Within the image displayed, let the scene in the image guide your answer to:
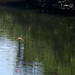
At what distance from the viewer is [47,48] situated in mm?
17453

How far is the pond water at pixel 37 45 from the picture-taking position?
1362 centimetres

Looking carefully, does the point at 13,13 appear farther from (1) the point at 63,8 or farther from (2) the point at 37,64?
(2) the point at 37,64

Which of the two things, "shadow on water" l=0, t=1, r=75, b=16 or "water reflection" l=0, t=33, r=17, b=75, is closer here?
"water reflection" l=0, t=33, r=17, b=75

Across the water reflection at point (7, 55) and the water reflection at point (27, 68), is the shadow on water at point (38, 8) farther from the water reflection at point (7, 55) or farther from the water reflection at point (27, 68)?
the water reflection at point (27, 68)

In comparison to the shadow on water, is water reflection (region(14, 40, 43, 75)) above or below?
below

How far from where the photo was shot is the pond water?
44.7 ft

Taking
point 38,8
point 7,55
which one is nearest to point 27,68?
point 7,55

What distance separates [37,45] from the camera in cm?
1806

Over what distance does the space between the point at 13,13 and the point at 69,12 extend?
5.37 metres

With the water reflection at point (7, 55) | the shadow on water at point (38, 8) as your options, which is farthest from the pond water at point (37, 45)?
the shadow on water at point (38, 8)

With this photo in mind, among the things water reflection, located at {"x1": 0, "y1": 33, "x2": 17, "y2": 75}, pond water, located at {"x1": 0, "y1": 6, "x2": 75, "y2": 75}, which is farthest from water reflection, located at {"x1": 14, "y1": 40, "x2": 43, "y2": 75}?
water reflection, located at {"x1": 0, "y1": 33, "x2": 17, "y2": 75}

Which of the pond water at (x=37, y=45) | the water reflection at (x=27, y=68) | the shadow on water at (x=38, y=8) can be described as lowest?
the water reflection at (x=27, y=68)

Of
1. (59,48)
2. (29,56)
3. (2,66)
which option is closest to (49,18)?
(59,48)

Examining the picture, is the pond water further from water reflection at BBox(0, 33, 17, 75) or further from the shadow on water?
the shadow on water
